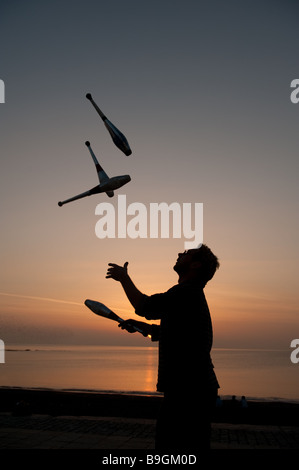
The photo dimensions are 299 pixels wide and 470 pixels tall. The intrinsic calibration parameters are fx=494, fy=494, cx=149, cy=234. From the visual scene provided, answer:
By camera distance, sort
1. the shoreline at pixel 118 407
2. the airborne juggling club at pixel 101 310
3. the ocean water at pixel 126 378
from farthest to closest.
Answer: the ocean water at pixel 126 378
the shoreline at pixel 118 407
the airborne juggling club at pixel 101 310

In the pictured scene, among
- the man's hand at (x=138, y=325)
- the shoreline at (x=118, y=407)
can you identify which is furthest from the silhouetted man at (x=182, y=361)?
the shoreline at (x=118, y=407)

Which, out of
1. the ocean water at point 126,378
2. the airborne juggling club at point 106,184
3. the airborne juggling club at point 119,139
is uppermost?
the airborne juggling club at point 119,139

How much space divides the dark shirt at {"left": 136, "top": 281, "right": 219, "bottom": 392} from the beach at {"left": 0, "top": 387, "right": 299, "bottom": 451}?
533 cm

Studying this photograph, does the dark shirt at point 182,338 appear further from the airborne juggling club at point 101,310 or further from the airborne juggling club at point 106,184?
the airborne juggling club at point 106,184

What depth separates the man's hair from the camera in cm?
382

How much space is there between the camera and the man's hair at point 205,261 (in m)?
3.82

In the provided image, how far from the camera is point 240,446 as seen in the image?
8.84 m

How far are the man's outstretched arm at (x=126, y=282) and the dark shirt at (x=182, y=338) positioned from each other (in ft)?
0.16

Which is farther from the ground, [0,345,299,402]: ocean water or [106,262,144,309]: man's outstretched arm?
[106,262,144,309]: man's outstretched arm

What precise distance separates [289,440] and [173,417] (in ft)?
23.5

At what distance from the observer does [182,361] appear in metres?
3.45

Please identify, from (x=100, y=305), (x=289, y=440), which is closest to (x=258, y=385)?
(x=289, y=440)

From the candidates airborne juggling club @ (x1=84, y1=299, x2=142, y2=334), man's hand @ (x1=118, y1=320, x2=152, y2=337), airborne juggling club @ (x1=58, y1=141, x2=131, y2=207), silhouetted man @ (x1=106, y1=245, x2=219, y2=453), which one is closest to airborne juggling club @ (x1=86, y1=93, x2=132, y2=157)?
airborne juggling club @ (x1=58, y1=141, x2=131, y2=207)

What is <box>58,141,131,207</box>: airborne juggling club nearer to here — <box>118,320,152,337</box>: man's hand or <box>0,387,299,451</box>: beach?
<box>118,320,152,337</box>: man's hand
